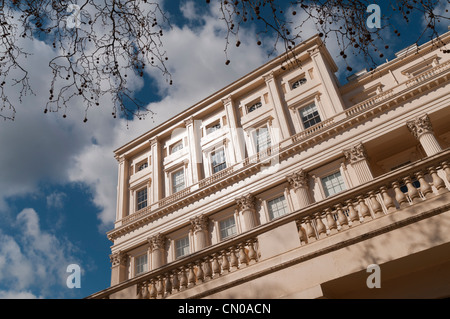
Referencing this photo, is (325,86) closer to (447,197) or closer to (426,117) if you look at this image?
(426,117)

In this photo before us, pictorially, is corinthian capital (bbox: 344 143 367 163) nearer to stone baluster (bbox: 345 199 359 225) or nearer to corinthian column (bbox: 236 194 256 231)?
corinthian column (bbox: 236 194 256 231)

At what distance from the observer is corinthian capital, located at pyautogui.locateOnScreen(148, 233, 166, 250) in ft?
82.5

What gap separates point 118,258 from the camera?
2645 cm

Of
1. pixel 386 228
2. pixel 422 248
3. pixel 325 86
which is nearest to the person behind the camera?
pixel 422 248

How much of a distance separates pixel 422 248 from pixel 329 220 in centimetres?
151

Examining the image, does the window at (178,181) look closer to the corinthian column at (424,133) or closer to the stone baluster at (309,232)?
the corinthian column at (424,133)

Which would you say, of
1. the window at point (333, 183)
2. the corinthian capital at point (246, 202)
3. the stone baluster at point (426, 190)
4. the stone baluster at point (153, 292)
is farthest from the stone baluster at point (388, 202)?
the corinthian capital at point (246, 202)

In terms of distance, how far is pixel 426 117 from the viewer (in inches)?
739

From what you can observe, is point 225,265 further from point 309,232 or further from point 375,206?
point 375,206

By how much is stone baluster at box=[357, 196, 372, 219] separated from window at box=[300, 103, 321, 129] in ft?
60.8

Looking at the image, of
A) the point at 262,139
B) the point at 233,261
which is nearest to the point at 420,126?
the point at 262,139
